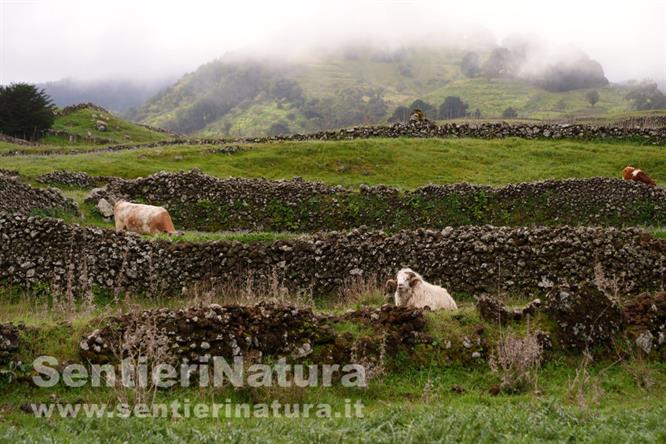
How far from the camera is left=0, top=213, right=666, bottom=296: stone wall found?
54.5ft

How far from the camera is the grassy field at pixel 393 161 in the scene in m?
33.9

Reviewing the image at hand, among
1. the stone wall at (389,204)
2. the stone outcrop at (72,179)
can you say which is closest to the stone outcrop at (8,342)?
the stone wall at (389,204)

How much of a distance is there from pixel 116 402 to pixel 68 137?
187ft

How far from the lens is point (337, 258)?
59.6ft

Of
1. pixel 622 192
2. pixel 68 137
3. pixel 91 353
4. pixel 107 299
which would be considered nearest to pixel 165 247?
pixel 107 299

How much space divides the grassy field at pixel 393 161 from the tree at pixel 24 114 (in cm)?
2414

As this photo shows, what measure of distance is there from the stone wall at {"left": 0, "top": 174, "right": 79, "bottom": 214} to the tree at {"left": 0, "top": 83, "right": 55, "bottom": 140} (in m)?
38.0

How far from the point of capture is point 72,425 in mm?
7824

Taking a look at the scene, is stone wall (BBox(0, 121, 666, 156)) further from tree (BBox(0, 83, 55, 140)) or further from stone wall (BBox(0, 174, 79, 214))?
stone wall (BBox(0, 174, 79, 214))

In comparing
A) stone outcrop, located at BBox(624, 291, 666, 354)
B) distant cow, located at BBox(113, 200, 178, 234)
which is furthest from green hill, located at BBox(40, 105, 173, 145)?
stone outcrop, located at BBox(624, 291, 666, 354)

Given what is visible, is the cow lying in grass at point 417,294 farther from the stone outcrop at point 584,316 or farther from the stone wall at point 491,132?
the stone wall at point 491,132

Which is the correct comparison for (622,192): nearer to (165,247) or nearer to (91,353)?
(165,247)

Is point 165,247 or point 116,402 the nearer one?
point 116,402

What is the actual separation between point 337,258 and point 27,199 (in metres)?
13.6
